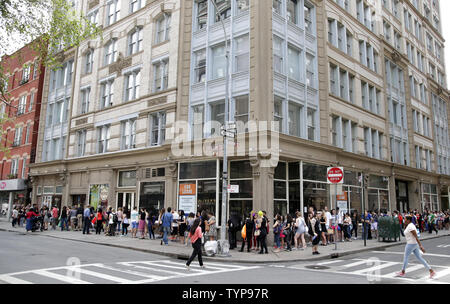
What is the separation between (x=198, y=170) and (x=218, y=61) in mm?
7189

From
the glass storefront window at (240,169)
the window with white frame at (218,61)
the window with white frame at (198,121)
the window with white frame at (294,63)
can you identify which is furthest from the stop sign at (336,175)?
the window with white frame at (218,61)

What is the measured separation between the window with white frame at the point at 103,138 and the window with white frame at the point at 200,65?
1027 cm

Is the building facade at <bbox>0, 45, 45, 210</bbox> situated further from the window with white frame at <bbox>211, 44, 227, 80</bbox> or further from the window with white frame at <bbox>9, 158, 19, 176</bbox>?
the window with white frame at <bbox>211, 44, 227, 80</bbox>

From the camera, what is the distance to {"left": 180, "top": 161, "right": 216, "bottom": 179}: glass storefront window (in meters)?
20.8

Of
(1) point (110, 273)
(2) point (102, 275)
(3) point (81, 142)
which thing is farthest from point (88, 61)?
(2) point (102, 275)

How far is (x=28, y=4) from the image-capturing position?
49.5 ft

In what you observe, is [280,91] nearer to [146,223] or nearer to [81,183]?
[146,223]

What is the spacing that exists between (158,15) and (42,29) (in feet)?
39.0

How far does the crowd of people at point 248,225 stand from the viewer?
16547 millimetres

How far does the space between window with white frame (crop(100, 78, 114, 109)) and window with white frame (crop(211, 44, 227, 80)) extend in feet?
36.2

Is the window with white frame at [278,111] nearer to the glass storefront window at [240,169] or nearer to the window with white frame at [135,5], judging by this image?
the glass storefront window at [240,169]

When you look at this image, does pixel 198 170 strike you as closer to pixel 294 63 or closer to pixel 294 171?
pixel 294 171

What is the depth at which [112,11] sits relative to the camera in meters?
30.9

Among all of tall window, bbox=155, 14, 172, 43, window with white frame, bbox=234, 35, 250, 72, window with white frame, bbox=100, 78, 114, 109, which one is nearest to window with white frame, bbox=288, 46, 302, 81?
window with white frame, bbox=234, 35, 250, 72
